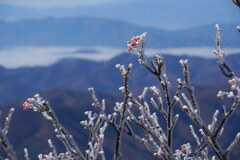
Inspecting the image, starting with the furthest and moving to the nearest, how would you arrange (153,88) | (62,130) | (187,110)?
(153,88) < (62,130) < (187,110)

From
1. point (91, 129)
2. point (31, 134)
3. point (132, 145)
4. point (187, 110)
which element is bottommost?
point (187, 110)

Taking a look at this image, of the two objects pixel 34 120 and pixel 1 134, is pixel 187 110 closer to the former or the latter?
pixel 1 134

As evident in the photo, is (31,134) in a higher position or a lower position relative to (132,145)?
higher

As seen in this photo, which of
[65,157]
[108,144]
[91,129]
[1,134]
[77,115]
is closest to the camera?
[1,134]

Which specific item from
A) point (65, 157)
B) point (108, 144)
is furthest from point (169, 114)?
point (108, 144)

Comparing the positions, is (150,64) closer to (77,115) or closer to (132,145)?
(132,145)

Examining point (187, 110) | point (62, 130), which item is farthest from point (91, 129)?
point (187, 110)

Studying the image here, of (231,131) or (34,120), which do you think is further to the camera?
(34,120)

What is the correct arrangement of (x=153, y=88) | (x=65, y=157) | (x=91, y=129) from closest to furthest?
(x=91, y=129) < (x=153, y=88) < (x=65, y=157)

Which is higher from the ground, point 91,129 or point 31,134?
point 31,134

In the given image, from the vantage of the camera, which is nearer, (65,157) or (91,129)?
(91,129)
